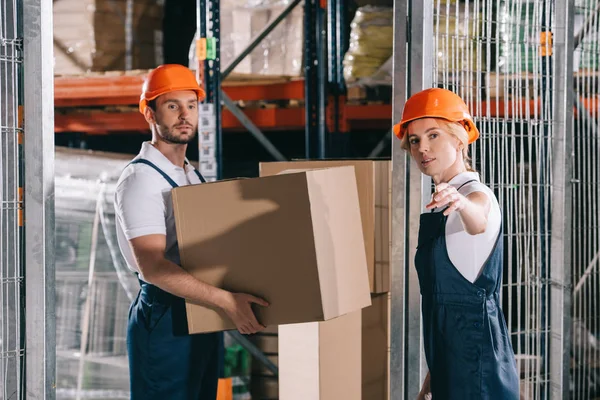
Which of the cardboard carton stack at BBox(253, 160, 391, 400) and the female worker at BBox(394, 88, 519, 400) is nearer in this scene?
the female worker at BBox(394, 88, 519, 400)

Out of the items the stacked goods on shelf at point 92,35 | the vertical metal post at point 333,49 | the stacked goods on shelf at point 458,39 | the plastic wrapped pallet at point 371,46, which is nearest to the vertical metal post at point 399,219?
the stacked goods on shelf at point 458,39

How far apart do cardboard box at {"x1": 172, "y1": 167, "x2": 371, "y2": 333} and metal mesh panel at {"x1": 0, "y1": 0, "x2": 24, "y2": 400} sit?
561 mm

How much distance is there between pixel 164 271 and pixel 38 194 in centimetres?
51

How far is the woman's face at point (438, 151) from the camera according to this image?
2510 millimetres

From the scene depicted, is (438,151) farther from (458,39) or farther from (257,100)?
(257,100)

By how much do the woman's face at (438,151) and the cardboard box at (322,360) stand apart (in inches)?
40.6

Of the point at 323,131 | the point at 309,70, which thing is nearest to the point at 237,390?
the point at 323,131

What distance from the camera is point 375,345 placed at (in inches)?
138

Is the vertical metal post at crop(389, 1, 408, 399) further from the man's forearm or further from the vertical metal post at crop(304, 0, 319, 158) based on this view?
the vertical metal post at crop(304, 0, 319, 158)

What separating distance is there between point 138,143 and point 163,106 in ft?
12.5

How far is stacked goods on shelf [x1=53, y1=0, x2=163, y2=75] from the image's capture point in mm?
5586

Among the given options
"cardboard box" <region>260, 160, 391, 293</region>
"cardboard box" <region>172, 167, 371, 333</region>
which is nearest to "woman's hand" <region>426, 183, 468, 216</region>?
"cardboard box" <region>172, 167, 371, 333</region>

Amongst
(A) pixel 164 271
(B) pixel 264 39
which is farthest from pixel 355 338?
(B) pixel 264 39

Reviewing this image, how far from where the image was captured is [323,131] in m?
5.23
